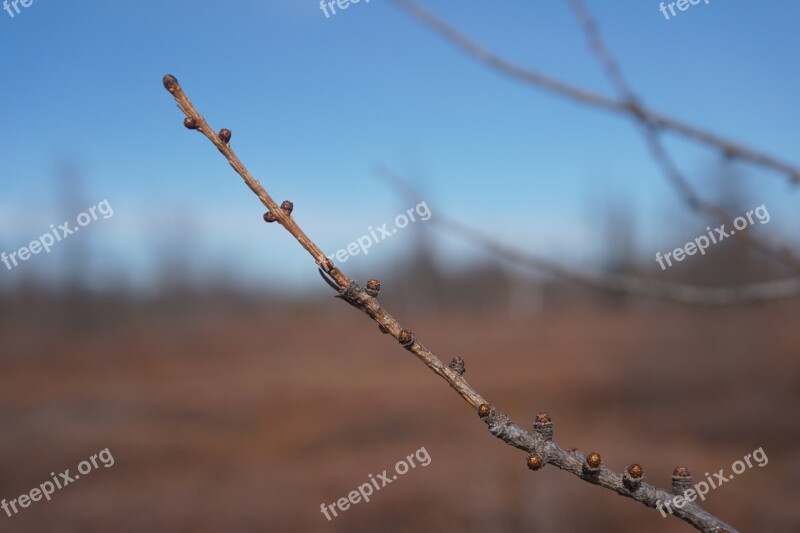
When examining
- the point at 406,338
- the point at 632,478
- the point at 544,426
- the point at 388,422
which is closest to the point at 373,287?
the point at 406,338

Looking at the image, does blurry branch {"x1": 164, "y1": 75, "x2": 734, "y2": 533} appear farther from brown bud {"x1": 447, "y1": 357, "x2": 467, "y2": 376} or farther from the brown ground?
the brown ground

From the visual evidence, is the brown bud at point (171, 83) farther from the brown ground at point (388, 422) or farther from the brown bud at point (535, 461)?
the brown ground at point (388, 422)

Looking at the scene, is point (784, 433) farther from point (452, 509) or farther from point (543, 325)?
point (543, 325)

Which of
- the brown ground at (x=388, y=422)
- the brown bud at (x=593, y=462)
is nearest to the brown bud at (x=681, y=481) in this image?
the brown bud at (x=593, y=462)

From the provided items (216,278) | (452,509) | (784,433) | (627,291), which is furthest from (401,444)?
(216,278)

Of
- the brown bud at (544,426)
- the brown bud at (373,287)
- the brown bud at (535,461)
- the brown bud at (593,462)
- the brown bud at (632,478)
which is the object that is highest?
the brown bud at (373,287)

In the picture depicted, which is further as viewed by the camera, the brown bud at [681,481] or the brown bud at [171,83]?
the brown bud at [681,481]
